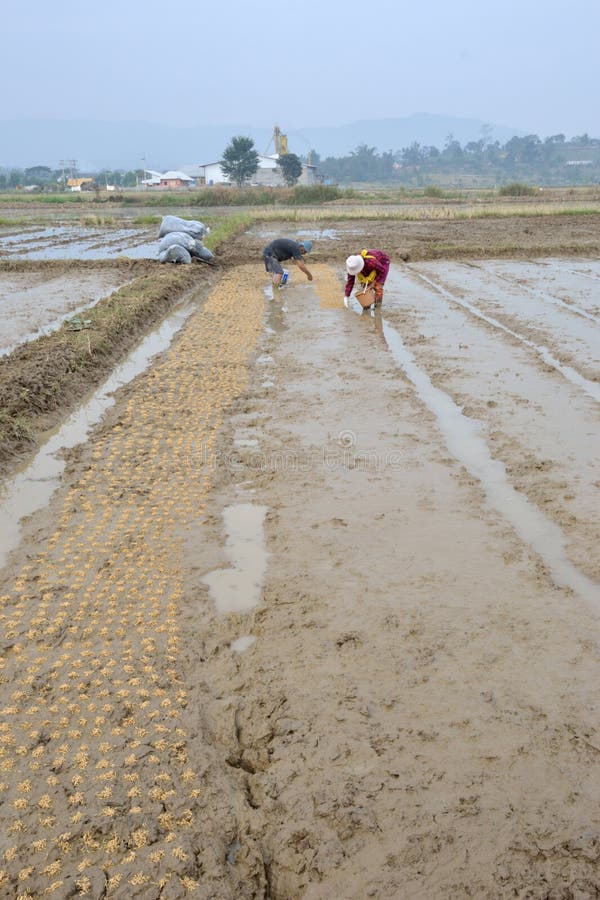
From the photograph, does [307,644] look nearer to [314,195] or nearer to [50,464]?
[50,464]

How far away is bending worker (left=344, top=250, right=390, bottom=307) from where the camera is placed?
342 inches

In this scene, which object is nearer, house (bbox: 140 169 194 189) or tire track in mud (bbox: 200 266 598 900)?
tire track in mud (bbox: 200 266 598 900)

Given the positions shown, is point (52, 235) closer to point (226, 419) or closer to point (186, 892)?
point (226, 419)

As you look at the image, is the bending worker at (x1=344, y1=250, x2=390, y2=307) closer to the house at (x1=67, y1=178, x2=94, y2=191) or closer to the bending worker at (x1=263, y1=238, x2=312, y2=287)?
the bending worker at (x1=263, y1=238, x2=312, y2=287)

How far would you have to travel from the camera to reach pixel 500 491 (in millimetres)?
4504

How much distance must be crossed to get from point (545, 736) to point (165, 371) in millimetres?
5613

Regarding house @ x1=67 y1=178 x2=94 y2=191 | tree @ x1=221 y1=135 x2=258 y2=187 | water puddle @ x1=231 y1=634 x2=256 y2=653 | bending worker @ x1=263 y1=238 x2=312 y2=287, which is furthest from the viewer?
house @ x1=67 y1=178 x2=94 y2=191

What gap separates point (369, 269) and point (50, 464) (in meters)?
5.52

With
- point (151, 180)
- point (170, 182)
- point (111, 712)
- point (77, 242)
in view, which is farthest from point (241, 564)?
point (151, 180)

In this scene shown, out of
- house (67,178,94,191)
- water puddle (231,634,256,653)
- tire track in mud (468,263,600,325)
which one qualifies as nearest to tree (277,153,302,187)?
house (67,178,94,191)

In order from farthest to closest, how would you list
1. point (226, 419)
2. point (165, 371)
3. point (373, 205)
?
point (373, 205)
point (165, 371)
point (226, 419)

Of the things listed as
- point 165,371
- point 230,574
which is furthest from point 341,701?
point 165,371

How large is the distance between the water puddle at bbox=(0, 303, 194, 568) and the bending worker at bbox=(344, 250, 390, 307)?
2.74 meters

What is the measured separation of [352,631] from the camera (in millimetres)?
3168
